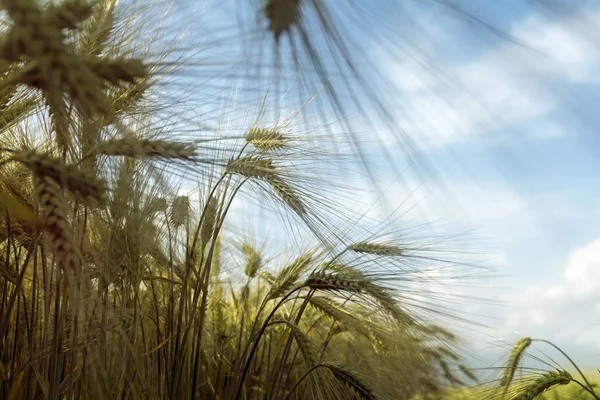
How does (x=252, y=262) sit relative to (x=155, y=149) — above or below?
above

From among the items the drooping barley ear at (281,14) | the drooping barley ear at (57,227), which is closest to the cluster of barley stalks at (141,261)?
the drooping barley ear at (57,227)

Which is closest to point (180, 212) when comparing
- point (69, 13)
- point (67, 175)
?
point (67, 175)

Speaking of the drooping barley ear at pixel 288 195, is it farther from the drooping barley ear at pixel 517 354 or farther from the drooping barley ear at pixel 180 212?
the drooping barley ear at pixel 517 354

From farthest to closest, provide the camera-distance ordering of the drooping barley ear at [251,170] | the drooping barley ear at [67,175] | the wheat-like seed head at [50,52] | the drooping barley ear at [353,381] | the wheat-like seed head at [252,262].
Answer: the wheat-like seed head at [252,262], the drooping barley ear at [353,381], the drooping barley ear at [251,170], the drooping barley ear at [67,175], the wheat-like seed head at [50,52]

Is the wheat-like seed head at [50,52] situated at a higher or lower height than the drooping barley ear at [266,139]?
lower

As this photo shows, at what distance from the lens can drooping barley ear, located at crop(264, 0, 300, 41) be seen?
0.62 m

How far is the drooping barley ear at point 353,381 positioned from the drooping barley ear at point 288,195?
41 centimetres

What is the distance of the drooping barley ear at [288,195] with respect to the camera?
58.4 inches

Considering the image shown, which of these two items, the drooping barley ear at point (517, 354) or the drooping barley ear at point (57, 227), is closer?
the drooping barley ear at point (57, 227)

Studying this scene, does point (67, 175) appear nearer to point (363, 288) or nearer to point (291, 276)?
point (363, 288)

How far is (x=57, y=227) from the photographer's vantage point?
883 mm

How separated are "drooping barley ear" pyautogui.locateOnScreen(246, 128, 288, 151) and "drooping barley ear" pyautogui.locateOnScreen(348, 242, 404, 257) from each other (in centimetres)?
35

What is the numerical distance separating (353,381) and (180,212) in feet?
2.07

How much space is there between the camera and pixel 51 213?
88cm
